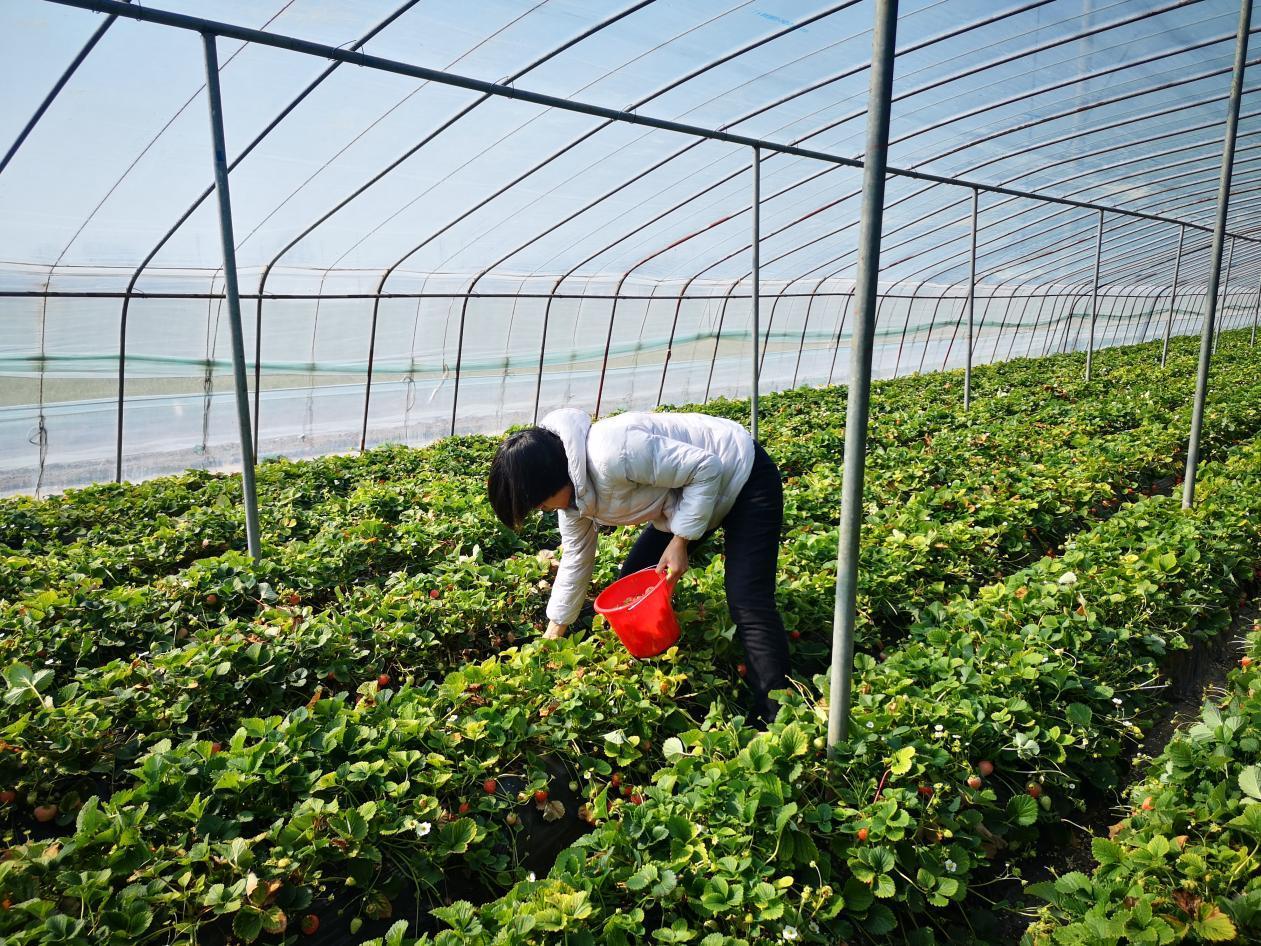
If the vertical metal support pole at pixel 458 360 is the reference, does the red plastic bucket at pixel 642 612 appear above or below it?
below

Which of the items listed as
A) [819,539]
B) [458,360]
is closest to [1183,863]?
[819,539]

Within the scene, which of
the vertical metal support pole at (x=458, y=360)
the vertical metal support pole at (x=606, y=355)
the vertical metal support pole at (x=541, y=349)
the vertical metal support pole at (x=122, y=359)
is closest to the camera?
the vertical metal support pole at (x=122, y=359)

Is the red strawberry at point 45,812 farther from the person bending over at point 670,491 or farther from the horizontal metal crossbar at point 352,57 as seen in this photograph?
the horizontal metal crossbar at point 352,57

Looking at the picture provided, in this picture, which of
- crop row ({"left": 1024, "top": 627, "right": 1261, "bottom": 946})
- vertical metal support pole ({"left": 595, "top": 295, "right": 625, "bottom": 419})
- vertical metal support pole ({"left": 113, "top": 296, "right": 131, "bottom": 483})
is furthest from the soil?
vertical metal support pole ({"left": 595, "top": 295, "right": 625, "bottom": 419})

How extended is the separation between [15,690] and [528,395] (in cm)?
1023

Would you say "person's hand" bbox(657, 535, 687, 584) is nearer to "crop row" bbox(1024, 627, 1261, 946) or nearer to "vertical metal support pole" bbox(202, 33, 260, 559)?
"crop row" bbox(1024, 627, 1261, 946)

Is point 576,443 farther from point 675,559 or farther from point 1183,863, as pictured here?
point 1183,863

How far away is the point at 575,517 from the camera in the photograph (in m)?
3.20

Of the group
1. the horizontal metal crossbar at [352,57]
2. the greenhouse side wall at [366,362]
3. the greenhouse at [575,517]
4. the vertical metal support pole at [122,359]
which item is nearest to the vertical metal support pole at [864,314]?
the greenhouse at [575,517]

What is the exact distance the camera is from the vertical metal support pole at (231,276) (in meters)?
4.34

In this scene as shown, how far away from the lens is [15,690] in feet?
8.85

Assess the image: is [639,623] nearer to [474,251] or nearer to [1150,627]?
[1150,627]

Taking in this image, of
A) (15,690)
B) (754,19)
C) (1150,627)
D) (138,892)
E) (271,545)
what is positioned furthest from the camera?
(754,19)

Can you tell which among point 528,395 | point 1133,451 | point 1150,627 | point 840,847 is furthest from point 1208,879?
point 528,395
